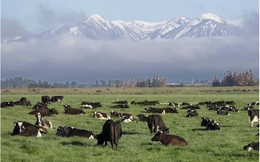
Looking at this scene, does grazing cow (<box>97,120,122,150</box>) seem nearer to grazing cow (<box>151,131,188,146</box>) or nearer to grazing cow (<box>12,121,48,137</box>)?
grazing cow (<box>151,131,188,146</box>)

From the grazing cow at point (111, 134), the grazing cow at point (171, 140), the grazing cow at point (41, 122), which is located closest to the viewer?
the grazing cow at point (111, 134)

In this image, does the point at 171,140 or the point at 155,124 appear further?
the point at 155,124

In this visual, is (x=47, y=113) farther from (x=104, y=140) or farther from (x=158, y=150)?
(x=158, y=150)

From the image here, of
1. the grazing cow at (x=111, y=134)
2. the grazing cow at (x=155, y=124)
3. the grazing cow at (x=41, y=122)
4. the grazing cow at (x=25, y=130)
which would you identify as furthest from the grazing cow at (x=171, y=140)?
the grazing cow at (x=41, y=122)

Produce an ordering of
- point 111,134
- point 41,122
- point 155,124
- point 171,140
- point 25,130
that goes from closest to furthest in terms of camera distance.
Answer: point 111,134 < point 171,140 < point 25,130 < point 155,124 < point 41,122

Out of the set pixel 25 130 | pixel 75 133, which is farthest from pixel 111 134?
pixel 25 130

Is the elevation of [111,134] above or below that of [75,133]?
above

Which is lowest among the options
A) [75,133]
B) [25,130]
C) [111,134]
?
[75,133]

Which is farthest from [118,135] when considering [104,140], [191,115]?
[191,115]

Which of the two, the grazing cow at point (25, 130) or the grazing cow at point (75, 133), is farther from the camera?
the grazing cow at point (75, 133)

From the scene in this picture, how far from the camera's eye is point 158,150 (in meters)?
17.8

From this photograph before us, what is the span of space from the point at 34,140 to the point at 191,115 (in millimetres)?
20771

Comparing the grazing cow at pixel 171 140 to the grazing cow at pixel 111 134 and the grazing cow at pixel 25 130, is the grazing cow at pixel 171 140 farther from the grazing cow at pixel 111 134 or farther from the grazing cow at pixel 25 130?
the grazing cow at pixel 25 130

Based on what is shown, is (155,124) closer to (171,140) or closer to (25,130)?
(171,140)
